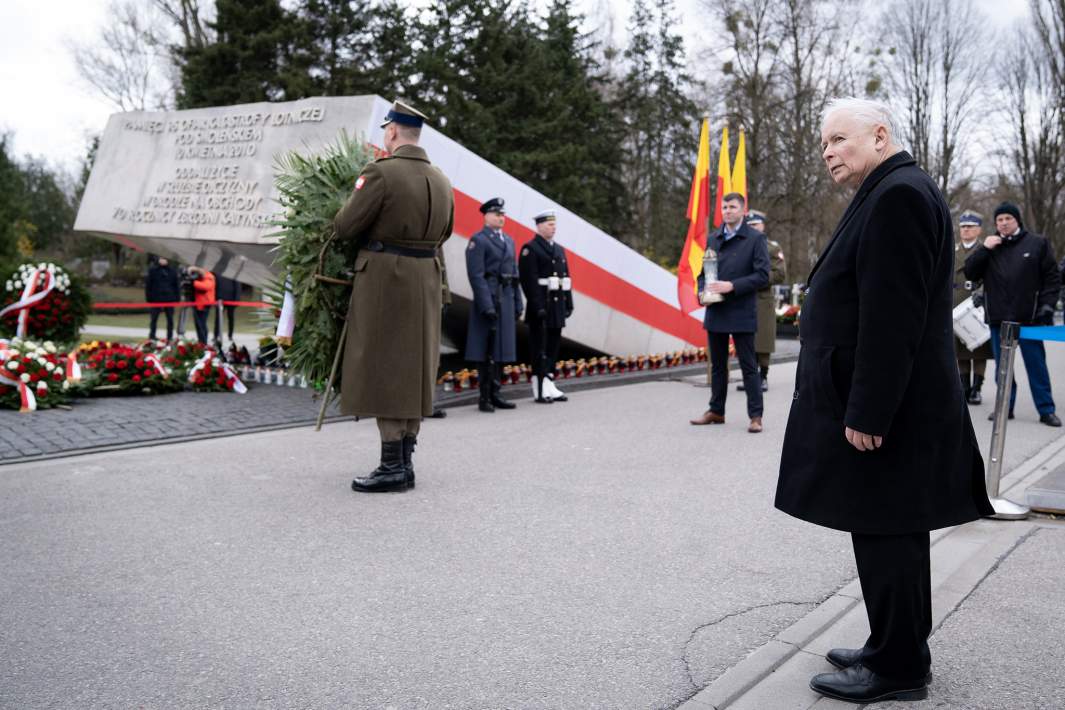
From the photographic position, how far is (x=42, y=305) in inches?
457

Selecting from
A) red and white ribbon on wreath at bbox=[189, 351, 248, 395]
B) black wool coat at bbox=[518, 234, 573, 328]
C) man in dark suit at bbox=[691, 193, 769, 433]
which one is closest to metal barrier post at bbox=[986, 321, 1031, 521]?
man in dark suit at bbox=[691, 193, 769, 433]

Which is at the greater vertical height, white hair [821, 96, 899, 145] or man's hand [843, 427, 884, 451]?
white hair [821, 96, 899, 145]

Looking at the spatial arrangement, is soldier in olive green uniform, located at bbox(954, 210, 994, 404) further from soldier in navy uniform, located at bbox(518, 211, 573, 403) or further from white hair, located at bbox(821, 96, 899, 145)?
white hair, located at bbox(821, 96, 899, 145)

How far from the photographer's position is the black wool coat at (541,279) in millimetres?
10219

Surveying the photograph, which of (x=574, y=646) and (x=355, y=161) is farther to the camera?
(x=355, y=161)

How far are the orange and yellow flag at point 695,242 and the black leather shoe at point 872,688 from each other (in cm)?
1007

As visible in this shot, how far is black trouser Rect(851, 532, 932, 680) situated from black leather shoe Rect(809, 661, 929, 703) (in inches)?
0.9

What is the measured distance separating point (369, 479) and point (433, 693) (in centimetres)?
284

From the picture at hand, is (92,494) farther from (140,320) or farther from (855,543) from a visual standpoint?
(140,320)

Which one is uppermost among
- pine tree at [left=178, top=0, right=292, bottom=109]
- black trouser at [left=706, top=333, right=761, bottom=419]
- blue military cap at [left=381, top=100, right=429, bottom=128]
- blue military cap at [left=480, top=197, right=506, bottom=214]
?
pine tree at [left=178, top=0, right=292, bottom=109]

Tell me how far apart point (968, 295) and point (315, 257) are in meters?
7.23

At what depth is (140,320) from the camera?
26.1 metres

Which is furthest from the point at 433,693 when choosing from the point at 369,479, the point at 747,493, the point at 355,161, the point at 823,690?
the point at 355,161

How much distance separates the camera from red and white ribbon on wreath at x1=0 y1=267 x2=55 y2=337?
11.4m
